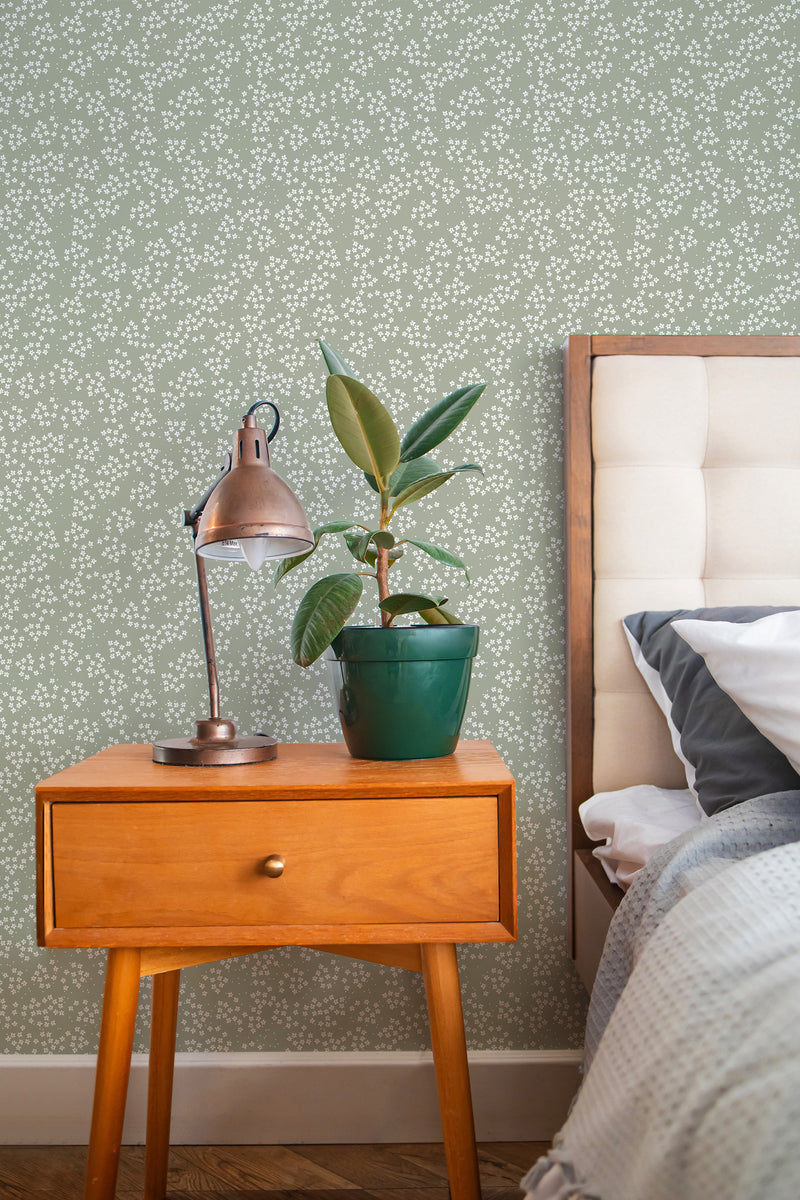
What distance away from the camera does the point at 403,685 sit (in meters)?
1.08

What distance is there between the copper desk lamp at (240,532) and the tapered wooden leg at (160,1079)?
0.37 m

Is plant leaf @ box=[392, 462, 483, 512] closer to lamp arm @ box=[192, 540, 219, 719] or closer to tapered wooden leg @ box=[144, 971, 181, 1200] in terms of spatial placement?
lamp arm @ box=[192, 540, 219, 719]

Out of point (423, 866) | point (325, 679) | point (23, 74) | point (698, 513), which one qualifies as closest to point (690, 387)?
point (698, 513)

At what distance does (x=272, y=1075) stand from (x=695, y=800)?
827 mm

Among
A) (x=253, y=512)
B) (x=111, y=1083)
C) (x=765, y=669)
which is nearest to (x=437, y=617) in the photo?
(x=253, y=512)

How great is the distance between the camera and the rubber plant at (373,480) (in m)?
1.03

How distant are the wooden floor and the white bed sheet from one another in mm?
521

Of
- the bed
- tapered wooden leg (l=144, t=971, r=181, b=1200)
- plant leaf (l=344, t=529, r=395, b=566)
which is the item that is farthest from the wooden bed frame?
tapered wooden leg (l=144, t=971, r=181, b=1200)

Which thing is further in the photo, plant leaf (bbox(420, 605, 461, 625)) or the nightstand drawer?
plant leaf (bbox(420, 605, 461, 625))

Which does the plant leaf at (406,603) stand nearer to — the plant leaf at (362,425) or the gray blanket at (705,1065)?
the plant leaf at (362,425)

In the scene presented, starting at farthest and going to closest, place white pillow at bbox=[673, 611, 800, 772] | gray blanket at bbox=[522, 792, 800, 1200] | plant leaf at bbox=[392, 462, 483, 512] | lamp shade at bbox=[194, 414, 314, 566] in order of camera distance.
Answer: plant leaf at bbox=[392, 462, 483, 512]
lamp shade at bbox=[194, 414, 314, 566]
white pillow at bbox=[673, 611, 800, 772]
gray blanket at bbox=[522, 792, 800, 1200]

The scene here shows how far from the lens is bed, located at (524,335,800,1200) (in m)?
0.53

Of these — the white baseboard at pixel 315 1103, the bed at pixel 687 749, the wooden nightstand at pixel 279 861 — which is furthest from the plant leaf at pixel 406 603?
the white baseboard at pixel 315 1103

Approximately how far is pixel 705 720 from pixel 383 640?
440mm
